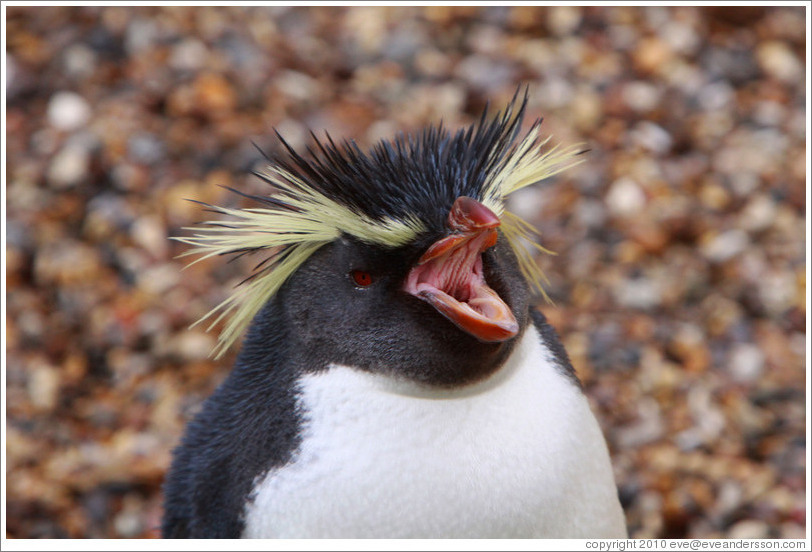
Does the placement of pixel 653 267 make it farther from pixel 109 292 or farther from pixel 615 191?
pixel 109 292

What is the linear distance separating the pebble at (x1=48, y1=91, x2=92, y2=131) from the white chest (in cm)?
190

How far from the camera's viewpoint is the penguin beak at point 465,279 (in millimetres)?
1239

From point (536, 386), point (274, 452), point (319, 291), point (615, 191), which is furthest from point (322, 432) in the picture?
point (615, 191)

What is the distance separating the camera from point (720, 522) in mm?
2217

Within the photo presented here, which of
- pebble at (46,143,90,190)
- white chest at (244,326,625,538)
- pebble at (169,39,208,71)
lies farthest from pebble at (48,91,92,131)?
white chest at (244,326,625,538)

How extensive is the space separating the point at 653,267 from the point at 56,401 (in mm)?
1727

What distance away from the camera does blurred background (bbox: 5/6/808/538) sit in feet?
7.72

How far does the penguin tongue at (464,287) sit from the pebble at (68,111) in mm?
2014

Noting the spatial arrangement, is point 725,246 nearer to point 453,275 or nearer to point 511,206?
point 511,206

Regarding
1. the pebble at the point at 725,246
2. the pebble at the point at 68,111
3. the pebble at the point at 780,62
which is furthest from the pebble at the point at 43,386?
the pebble at the point at 780,62

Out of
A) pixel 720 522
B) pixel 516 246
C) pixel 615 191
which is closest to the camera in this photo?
pixel 516 246

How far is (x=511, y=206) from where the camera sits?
9.34 ft

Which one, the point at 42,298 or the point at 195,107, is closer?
the point at 42,298

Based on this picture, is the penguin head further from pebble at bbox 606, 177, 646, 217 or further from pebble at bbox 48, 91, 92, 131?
pebble at bbox 48, 91, 92, 131
